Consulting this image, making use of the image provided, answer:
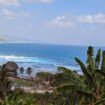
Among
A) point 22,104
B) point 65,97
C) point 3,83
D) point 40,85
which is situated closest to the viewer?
point 22,104

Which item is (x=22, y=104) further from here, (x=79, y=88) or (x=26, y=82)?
(x=26, y=82)

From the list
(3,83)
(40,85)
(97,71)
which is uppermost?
(97,71)

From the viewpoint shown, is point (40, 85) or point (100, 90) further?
point (40, 85)

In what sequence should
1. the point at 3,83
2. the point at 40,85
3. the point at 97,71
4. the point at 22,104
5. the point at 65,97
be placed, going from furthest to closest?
the point at 40,85 → the point at 65,97 → the point at 3,83 → the point at 97,71 → the point at 22,104

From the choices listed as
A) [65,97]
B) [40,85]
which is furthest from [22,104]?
[40,85]

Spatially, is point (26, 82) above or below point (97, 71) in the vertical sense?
below

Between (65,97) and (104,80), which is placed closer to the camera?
(104,80)

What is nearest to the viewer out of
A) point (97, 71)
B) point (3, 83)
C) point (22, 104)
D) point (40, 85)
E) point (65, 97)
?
point (22, 104)

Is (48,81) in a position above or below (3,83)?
below

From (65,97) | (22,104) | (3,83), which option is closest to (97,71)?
(22,104)

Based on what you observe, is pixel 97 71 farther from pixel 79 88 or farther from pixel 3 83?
pixel 3 83
